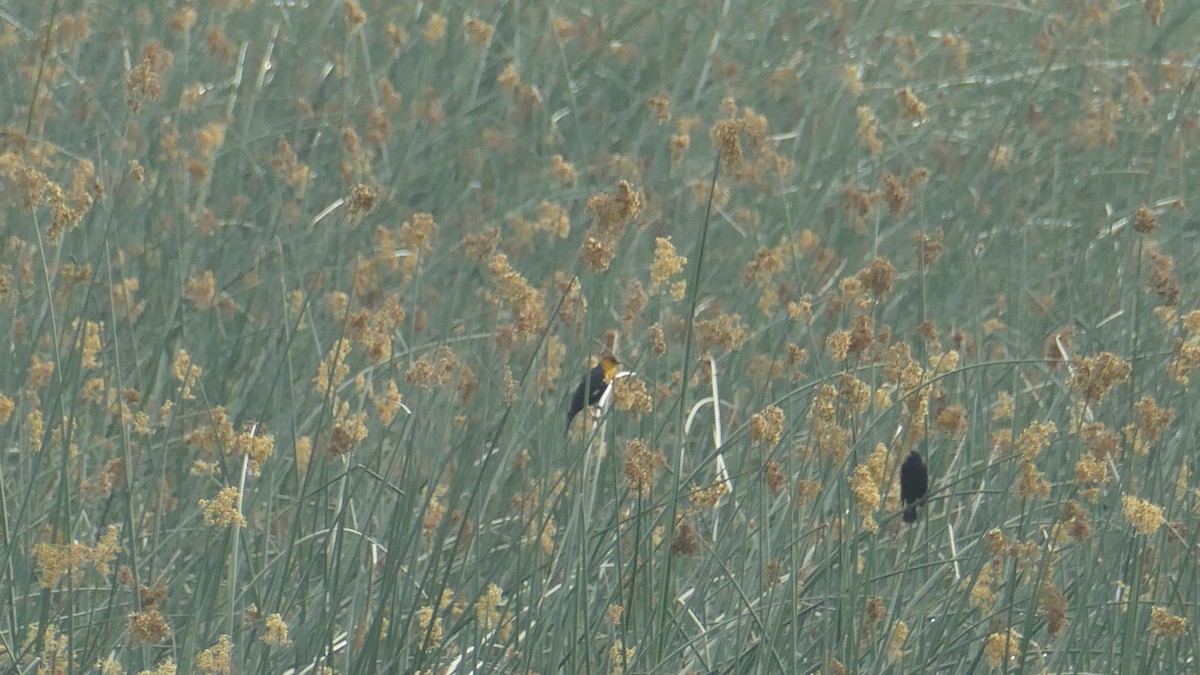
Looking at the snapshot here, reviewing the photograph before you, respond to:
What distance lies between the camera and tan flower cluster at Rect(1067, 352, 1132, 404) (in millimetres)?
2227

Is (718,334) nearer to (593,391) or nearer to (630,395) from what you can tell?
(630,395)

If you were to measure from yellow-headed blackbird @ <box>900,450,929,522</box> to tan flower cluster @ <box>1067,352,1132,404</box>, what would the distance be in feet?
0.97

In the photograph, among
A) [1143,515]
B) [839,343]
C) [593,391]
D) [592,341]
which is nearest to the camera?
[1143,515]

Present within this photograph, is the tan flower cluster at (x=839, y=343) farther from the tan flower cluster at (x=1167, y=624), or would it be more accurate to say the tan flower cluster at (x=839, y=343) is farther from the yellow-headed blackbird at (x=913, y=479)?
the tan flower cluster at (x=1167, y=624)

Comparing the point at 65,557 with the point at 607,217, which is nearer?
the point at 607,217

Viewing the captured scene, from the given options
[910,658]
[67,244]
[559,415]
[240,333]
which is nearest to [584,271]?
[240,333]

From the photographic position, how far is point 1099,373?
2254 mm

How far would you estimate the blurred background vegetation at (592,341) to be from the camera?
2.44m

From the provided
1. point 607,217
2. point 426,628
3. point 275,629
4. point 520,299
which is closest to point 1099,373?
point 607,217

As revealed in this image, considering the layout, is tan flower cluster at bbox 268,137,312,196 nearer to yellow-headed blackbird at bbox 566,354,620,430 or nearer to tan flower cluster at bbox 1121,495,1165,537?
yellow-headed blackbird at bbox 566,354,620,430

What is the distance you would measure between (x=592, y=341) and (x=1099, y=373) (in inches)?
31.5

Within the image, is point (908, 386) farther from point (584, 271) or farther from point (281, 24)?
Answer: point (281, 24)

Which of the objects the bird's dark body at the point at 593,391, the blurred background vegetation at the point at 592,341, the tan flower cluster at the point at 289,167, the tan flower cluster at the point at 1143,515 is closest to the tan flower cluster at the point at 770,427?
the blurred background vegetation at the point at 592,341

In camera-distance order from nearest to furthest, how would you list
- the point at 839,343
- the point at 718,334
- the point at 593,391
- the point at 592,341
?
the point at 839,343
the point at 718,334
the point at 592,341
the point at 593,391
